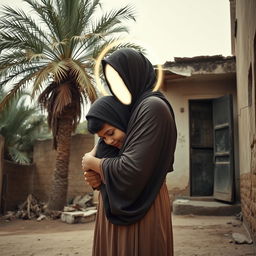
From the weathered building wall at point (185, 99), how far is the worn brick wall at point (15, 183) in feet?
20.8

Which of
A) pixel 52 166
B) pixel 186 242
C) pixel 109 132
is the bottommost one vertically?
pixel 186 242

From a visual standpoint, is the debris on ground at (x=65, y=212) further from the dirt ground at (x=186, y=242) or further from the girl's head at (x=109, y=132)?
the girl's head at (x=109, y=132)

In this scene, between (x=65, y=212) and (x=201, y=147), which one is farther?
(x=201, y=147)

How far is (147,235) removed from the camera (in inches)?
55.6

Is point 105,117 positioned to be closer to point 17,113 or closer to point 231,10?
point 231,10

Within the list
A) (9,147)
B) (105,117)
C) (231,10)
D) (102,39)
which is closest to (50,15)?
(102,39)

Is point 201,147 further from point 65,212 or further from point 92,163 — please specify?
point 92,163

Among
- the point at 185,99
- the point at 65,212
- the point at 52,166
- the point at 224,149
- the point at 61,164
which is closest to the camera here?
the point at 224,149

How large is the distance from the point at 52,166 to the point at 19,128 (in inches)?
135

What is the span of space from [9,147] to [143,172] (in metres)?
14.4

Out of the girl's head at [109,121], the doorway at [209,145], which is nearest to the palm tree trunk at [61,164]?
the doorway at [209,145]

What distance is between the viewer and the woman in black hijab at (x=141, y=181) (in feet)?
4.53

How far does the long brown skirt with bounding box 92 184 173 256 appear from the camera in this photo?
1.41 meters

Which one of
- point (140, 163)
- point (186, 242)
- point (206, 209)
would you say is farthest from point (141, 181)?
point (206, 209)
